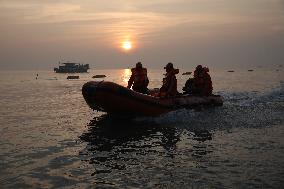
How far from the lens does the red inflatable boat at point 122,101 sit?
13.1m

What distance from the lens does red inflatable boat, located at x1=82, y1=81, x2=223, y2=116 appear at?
13.1 meters

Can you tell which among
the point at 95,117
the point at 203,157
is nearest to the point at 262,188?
the point at 203,157

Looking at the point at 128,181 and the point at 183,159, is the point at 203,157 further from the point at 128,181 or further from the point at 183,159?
the point at 128,181

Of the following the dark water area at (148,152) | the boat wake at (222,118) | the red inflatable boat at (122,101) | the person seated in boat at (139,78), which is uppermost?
the person seated in boat at (139,78)

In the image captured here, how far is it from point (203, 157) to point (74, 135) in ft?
16.1

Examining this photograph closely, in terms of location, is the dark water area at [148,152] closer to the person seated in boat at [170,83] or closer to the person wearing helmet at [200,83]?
the person seated in boat at [170,83]

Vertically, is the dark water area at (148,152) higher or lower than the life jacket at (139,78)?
lower

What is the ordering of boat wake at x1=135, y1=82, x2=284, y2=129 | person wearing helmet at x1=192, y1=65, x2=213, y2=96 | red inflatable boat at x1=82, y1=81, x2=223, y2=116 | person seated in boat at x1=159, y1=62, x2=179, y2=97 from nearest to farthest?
1. boat wake at x1=135, y1=82, x2=284, y2=129
2. red inflatable boat at x1=82, y1=81, x2=223, y2=116
3. person seated in boat at x1=159, y1=62, x2=179, y2=97
4. person wearing helmet at x1=192, y1=65, x2=213, y2=96

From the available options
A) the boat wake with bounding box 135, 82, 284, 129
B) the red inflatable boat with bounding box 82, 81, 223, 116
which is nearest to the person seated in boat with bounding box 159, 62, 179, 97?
the red inflatable boat with bounding box 82, 81, 223, 116

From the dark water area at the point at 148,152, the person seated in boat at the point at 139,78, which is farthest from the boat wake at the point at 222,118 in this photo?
the person seated in boat at the point at 139,78

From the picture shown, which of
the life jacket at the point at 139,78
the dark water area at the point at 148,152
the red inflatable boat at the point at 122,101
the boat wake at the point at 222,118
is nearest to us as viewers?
the dark water area at the point at 148,152

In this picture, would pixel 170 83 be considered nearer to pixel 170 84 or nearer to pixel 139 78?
pixel 170 84

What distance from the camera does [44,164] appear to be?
26.2ft

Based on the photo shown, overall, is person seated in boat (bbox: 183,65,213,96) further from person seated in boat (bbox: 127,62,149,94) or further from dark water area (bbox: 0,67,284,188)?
person seated in boat (bbox: 127,62,149,94)
